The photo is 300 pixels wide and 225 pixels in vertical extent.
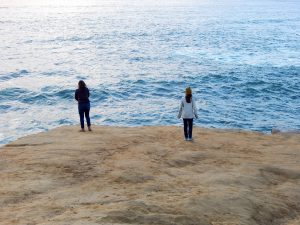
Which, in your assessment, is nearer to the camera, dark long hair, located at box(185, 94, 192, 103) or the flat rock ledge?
the flat rock ledge

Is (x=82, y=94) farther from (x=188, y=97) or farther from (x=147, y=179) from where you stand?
(x=147, y=179)

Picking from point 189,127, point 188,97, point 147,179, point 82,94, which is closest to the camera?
point 147,179

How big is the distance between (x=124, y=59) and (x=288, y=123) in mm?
23056

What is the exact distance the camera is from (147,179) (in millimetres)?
11695

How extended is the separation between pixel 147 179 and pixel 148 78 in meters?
23.9

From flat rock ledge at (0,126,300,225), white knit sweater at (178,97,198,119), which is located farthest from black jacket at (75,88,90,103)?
white knit sweater at (178,97,198,119)

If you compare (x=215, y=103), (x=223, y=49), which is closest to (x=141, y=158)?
(x=215, y=103)

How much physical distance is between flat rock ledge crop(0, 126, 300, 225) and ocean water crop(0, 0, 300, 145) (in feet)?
22.4

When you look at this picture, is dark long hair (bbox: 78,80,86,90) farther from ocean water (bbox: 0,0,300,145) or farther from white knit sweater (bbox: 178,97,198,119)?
ocean water (bbox: 0,0,300,145)

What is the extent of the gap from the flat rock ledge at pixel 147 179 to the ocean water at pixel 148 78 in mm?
6824

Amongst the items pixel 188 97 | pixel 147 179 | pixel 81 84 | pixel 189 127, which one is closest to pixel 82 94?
pixel 81 84

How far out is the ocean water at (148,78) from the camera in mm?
24719

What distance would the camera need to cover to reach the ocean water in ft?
81.1

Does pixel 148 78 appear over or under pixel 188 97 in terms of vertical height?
under
